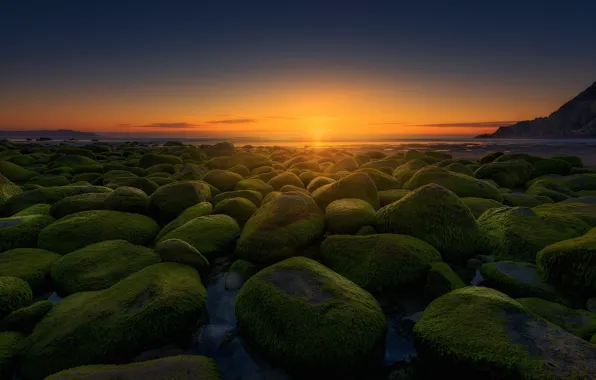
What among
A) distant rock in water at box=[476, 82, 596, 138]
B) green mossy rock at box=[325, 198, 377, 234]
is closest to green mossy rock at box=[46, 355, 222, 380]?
green mossy rock at box=[325, 198, 377, 234]

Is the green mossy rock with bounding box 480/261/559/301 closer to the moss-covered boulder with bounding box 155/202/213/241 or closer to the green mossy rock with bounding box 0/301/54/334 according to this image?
the moss-covered boulder with bounding box 155/202/213/241

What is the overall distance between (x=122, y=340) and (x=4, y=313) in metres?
1.42

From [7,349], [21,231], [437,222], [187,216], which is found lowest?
[7,349]

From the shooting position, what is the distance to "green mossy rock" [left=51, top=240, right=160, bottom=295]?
388cm

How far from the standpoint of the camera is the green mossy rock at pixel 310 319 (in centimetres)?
271

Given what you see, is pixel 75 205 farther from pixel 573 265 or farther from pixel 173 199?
pixel 573 265

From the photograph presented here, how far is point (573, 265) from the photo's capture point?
328cm

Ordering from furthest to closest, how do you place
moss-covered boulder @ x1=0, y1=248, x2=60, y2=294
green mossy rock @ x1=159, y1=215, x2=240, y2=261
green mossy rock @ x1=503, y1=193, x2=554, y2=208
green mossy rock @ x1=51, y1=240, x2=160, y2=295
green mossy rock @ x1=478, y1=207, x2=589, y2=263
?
green mossy rock @ x1=503, y1=193, x2=554, y2=208 < green mossy rock @ x1=159, y1=215, x2=240, y2=261 < green mossy rock @ x1=478, y1=207, x2=589, y2=263 < moss-covered boulder @ x1=0, y1=248, x2=60, y2=294 < green mossy rock @ x1=51, y1=240, x2=160, y2=295

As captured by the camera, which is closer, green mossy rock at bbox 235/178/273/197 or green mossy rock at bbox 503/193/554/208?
green mossy rock at bbox 503/193/554/208

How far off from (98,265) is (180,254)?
1.05 metres

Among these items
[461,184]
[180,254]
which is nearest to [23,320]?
[180,254]

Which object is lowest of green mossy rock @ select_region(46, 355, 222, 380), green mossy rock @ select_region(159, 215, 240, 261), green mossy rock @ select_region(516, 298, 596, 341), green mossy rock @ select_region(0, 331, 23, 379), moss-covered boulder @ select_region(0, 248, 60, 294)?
green mossy rock @ select_region(0, 331, 23, 379)

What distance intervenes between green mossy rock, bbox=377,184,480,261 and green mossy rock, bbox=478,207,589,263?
276 mm

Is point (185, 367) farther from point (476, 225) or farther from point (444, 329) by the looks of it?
point (476, 225)
